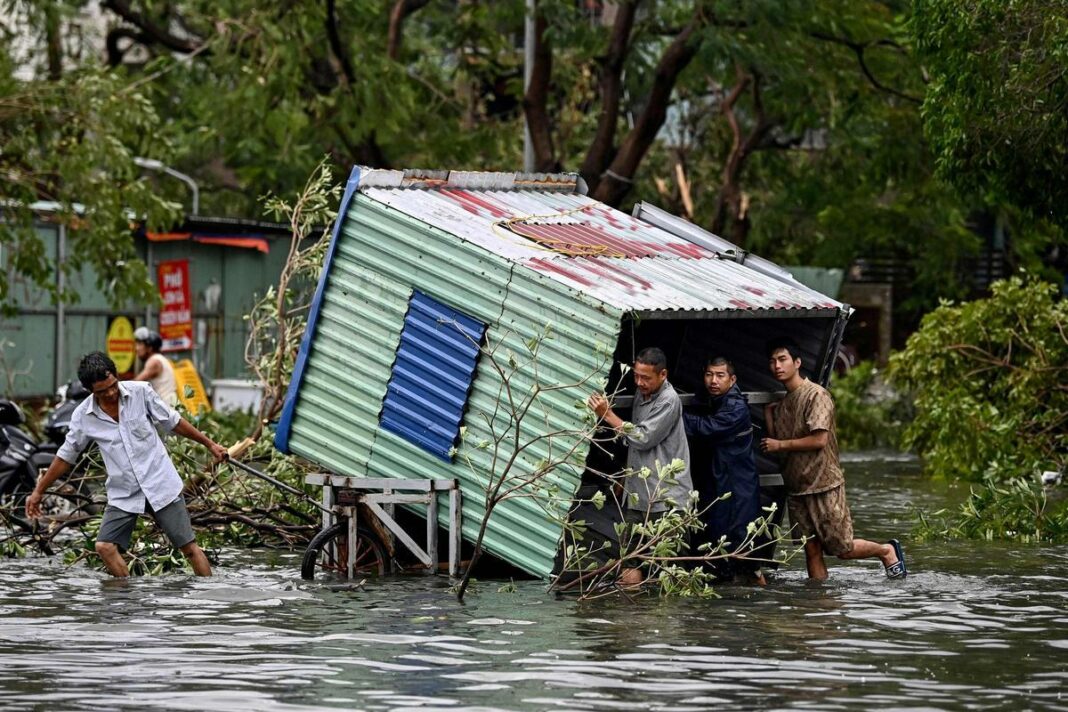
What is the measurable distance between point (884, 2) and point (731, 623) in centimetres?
1768

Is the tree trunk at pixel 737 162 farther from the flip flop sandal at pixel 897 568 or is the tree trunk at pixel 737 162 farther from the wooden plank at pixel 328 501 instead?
the wooden plank at pixel 328 501

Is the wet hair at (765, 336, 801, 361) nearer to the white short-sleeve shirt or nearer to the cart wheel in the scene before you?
the cart wheel

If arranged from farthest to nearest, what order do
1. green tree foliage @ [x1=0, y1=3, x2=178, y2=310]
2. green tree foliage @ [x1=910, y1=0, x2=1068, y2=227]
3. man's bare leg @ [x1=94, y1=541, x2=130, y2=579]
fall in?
green tree foliage @ [x1=0, y1=3, x2=178, y2=310]
green tree foliage @ [x1=910, y1=0, x2=1068, y2=227]
man's bare leg @ [x1=94, y1=541, x2=130, y2=579]

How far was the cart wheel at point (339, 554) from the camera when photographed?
44.9ft

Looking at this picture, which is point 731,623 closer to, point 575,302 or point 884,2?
point 575,302

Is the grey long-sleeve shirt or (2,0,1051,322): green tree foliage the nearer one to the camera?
the grey long-sleeve shirt

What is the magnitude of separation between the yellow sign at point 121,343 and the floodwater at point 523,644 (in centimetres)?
1369

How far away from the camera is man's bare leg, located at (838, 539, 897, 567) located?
13.6 metres

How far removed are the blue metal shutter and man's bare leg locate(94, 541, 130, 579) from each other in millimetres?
1897

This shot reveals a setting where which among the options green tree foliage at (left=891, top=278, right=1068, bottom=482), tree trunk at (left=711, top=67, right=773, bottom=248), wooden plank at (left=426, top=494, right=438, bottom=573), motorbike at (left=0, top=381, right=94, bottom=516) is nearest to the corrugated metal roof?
wooden plank at (left=426, top=494, right=438, bottom=573)

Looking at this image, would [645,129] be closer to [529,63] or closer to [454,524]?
[529,63]

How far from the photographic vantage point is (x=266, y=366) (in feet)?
51.6

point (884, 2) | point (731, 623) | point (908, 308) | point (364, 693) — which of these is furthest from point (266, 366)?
point (908, 308)

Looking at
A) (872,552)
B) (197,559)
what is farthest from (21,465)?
(872,552)
